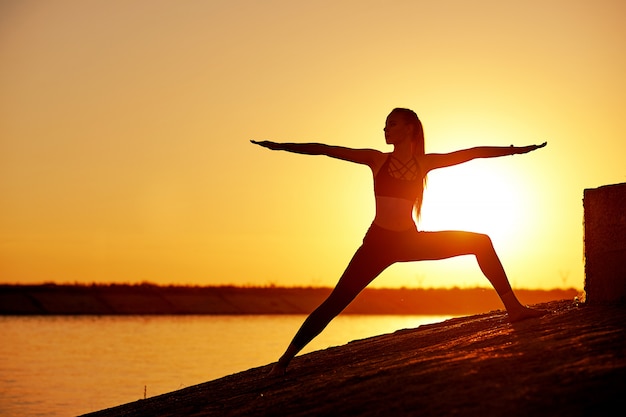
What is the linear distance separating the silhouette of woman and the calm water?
10878 mm

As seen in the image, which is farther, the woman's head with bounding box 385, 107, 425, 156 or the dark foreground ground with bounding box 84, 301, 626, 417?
the woman's head with bounding box 385, 107, 425, 156

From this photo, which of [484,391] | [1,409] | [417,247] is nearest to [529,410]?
[484,391]

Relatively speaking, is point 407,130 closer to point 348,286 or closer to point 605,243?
point 348,286

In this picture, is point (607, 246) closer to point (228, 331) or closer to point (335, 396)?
point (335, 396)

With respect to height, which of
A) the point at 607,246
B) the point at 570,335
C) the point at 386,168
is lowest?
the point at 570,335

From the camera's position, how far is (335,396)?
25.9ft

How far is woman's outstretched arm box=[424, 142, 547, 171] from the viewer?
29.7ft

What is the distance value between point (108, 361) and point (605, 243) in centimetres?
4728

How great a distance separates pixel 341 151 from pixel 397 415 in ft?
9.86

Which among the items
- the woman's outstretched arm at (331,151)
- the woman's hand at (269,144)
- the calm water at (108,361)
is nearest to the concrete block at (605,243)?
the woman's outstretched arm at (331,151)

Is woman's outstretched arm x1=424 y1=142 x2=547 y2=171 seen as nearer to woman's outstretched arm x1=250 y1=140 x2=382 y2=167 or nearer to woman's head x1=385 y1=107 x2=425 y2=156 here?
woman's head x1=385 y1=107 x2=425 y2=156

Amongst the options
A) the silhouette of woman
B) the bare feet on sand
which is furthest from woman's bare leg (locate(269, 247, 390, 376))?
the bare feet on sand

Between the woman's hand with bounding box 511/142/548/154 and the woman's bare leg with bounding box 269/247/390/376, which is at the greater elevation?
the woman's hand with bounding box 511/142/548/154

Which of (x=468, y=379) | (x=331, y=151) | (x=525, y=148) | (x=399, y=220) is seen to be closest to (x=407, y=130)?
(x=331, y=151)
